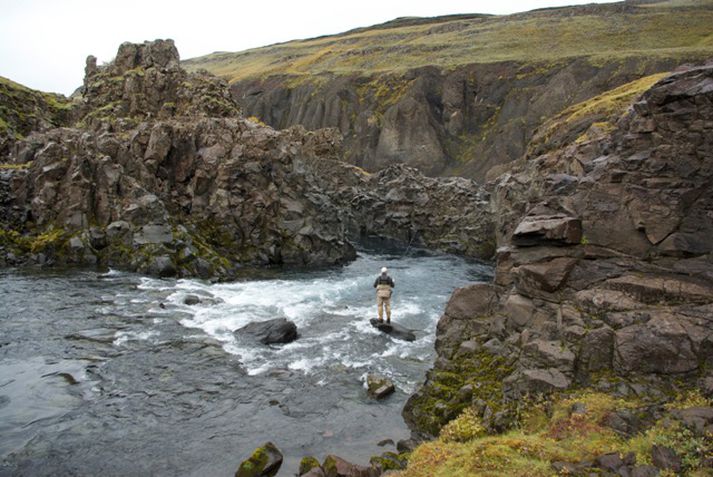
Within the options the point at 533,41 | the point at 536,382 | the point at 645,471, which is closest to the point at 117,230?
the point at 536,382

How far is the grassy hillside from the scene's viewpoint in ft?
378

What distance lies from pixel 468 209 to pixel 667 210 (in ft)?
174

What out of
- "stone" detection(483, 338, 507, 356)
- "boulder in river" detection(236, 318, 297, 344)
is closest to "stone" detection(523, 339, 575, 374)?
"stone" detection(483, 338, 507, 356)

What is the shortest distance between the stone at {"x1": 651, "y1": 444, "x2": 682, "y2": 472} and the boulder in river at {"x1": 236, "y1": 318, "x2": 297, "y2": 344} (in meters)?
17.8

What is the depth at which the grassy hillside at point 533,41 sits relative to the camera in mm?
115306

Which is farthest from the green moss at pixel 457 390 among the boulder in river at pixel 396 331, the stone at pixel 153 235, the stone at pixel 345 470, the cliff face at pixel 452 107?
the cliff face at pixel 452 107

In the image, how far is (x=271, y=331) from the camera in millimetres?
25453

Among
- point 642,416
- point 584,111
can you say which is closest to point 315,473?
point 642,416

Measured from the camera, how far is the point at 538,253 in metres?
18.2

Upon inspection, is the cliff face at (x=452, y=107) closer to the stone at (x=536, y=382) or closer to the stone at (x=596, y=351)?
the stone at (x=596, y=351)

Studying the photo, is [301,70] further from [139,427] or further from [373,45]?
[139,427]

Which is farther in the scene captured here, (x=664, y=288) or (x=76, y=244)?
(x=76, y=244)

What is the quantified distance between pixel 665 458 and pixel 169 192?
4837 cm

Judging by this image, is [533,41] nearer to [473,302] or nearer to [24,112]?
[24,112]
